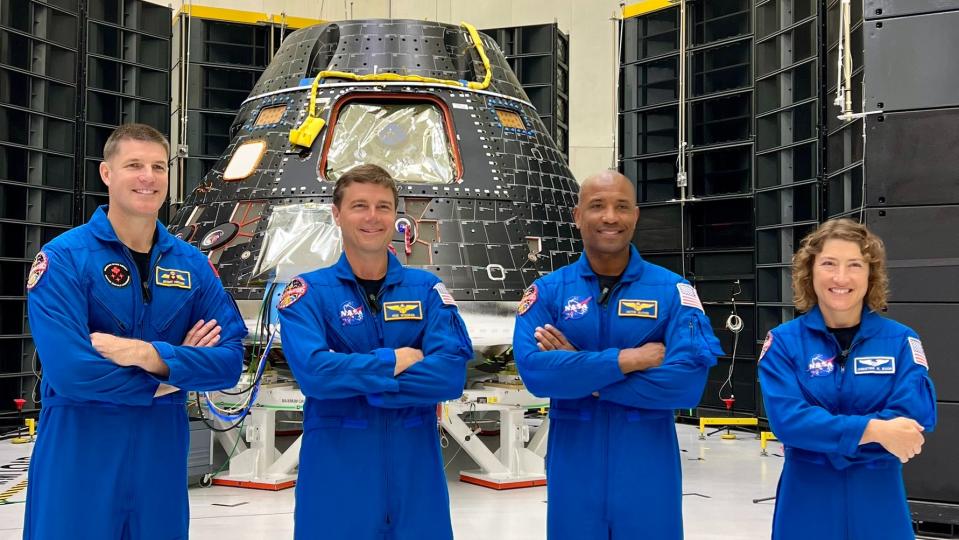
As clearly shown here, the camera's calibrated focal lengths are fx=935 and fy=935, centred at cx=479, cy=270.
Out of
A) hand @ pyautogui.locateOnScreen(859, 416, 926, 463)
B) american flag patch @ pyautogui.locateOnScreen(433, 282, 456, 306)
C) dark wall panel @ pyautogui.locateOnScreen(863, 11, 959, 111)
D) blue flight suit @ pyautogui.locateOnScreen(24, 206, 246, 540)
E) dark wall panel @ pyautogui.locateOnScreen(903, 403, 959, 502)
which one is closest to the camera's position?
hand @ pyautogui.locateOnScreen(859, 416, 926, 463)

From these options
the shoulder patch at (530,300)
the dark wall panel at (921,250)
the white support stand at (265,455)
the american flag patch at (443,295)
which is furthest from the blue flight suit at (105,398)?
the dark wall panel at (921,250)

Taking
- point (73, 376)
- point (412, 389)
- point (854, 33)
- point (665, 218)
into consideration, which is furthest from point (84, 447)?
point (665, 218)

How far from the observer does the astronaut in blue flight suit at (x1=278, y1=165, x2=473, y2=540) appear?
3.20 metres

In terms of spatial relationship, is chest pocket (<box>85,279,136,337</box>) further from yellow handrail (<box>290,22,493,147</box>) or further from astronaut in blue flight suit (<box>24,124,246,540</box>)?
yellow handrail (<box>290,22,493,147</box>)

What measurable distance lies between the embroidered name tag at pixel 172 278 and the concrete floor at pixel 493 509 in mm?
3233

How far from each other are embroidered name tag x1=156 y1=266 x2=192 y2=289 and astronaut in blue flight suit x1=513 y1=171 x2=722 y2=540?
123 cm

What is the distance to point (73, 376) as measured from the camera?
9.80ft

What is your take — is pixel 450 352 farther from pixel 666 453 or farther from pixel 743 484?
pixel 743 484

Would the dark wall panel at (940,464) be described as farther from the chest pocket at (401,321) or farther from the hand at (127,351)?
the hand at (127,351)

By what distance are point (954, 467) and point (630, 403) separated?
3.33 metres

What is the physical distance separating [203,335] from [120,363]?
0.38 meters

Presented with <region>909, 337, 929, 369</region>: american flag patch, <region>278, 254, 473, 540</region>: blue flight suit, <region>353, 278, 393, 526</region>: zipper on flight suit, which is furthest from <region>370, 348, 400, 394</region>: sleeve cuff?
<region>909, 337, 929, 369</region>: american flag patch

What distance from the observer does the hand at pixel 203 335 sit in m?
3.34

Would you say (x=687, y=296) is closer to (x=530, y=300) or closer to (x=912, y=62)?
(x=530, y=300)
